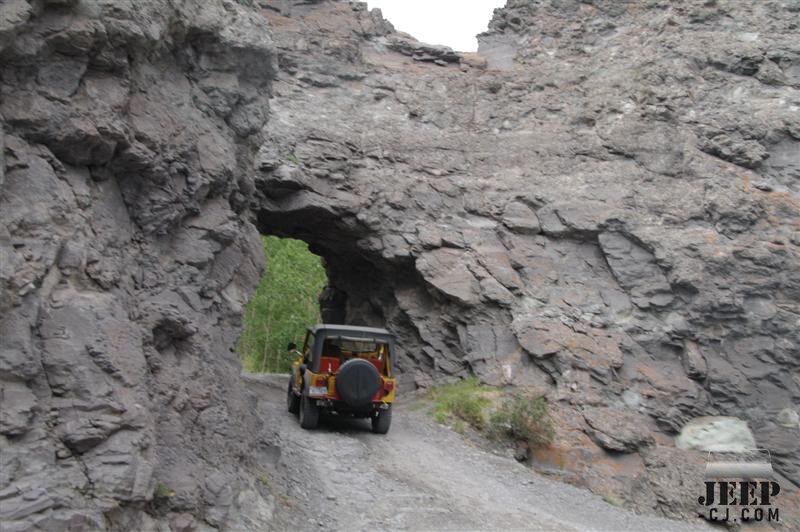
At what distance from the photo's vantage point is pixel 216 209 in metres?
10.1

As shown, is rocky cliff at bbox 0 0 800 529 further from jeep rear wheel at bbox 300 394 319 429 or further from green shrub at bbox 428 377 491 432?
jeep rear wheel at bbox 300 394 319 429

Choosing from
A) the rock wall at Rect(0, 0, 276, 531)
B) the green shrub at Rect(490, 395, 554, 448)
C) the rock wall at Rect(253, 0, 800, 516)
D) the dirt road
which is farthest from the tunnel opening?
the rock wall at Rect(0, 0, 276, 531)

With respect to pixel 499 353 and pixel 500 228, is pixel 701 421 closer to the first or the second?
pixel 499 353

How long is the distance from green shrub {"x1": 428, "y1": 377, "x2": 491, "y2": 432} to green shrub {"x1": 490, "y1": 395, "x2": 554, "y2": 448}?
355mm

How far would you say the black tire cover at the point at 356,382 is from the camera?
1244 centimetres

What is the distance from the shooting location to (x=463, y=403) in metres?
15.2

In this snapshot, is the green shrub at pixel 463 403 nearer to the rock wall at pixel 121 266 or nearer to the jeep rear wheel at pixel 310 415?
the jeep rear wheel at pixel 310 415

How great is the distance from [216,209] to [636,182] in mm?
12464

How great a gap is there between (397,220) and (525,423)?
6569 mm

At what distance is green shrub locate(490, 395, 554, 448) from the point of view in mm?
14234

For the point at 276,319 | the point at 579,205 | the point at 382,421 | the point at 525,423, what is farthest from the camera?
the point at 276,319

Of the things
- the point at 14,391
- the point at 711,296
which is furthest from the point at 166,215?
the point at 711,296

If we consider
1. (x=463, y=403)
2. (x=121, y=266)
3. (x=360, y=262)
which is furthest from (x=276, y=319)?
(x=121, y=266)

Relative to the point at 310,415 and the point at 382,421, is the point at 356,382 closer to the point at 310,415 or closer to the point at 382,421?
the point at 310,415
